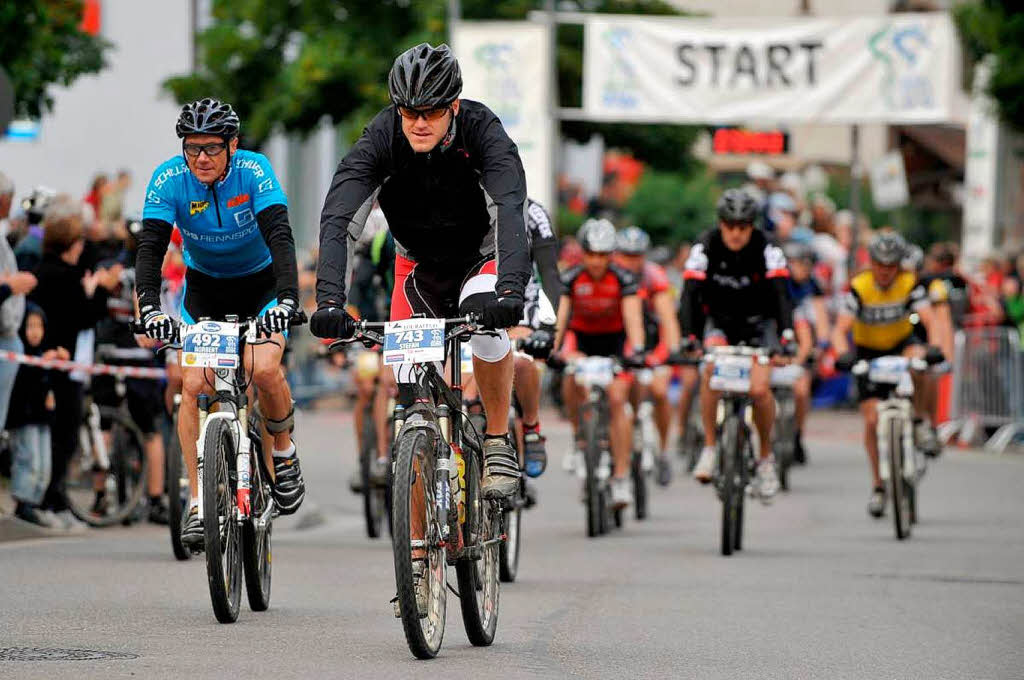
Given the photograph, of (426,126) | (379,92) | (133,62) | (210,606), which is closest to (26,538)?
(210,606)

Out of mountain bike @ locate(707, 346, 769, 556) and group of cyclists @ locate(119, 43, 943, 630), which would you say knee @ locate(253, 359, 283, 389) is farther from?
mountain bike @ locate(707, 346, 769, 556)

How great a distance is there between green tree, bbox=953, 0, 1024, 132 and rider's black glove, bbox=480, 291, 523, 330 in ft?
65.0

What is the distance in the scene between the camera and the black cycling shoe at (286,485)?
380 inches

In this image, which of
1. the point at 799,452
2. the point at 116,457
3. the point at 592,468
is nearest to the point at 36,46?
the point at 116,457

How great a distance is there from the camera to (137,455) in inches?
552

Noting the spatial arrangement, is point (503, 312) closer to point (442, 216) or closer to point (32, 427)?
point (442, 216)

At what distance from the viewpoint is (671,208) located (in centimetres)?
4494

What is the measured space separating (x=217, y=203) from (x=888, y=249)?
6.95 metres

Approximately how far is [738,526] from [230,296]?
14.1ft

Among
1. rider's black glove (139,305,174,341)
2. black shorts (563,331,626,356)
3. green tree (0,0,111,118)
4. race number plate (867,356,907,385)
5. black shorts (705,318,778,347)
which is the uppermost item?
green tree (0,0,111,118)

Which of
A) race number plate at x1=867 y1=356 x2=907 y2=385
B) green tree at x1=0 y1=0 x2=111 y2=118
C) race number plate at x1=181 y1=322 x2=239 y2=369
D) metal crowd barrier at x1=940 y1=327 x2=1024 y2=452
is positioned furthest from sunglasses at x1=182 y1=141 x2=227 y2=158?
metal crowd barrier at x1=940 y1=327 x2=1024 y2=452

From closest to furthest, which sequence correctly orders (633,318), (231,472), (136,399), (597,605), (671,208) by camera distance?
1. (231,472)
2. (597,605)
3. (136,399)
4. (633,318)
5. (671,208)

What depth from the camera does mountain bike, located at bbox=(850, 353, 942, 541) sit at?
571 inches

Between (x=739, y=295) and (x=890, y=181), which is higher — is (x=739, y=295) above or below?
below
